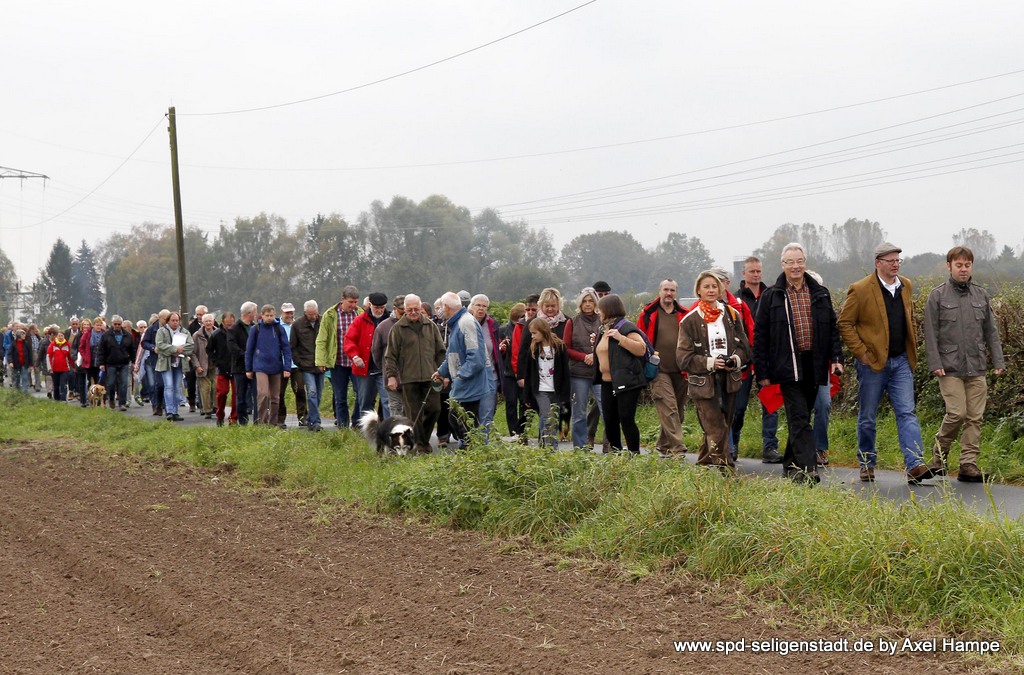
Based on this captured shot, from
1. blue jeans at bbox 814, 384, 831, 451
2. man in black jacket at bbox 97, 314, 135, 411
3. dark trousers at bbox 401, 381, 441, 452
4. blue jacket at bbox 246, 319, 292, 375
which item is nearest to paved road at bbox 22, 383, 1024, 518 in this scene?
blue jeans at bbox 814, 384, 831, 451

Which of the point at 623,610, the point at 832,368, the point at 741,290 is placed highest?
the point at 741,290

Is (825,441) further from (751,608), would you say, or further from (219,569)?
(219,569)

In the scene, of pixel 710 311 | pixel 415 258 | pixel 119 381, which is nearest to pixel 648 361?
pixel 710 311

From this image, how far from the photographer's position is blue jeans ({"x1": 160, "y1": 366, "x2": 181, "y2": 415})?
20.6 m

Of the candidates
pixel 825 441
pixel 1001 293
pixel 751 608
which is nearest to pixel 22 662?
pixel 751 608

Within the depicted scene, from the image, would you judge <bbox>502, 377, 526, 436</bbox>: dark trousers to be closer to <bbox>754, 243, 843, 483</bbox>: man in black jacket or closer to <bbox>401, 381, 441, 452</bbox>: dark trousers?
<bbox>401, 381, 441, 452</bbox>: dark trousers

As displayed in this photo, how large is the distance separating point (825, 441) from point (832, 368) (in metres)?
1.84

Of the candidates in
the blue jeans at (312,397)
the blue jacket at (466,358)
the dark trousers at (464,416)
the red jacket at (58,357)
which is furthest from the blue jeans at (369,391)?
the red jacket at (58,357)

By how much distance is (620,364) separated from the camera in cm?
1057

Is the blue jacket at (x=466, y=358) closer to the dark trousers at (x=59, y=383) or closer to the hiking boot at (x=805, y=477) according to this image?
the hiking boot at (x=805, y=477)

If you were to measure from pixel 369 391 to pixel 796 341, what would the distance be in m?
7.65

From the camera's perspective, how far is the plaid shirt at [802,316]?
934 cm

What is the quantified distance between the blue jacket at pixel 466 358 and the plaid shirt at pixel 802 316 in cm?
378

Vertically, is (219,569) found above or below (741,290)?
below
